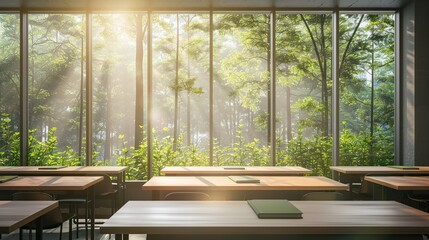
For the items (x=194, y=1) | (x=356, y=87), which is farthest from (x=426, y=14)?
(x=194, y=1)

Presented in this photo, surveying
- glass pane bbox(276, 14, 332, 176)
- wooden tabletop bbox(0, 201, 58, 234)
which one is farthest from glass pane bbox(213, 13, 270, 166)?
wooden tabletop bbox(0, 201, 58, 234)

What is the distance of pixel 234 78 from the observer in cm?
949

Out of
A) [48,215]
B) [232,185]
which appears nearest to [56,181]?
[48,215]

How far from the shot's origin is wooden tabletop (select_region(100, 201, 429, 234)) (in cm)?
205

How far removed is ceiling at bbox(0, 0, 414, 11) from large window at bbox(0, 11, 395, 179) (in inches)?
7.6

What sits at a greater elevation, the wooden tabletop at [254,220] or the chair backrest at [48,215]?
the wooden tabletop at [254,220]

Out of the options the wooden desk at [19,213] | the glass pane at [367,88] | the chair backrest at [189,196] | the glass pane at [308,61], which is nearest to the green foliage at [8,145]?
the wooden desk at [19,213]

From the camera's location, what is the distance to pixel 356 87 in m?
10.1

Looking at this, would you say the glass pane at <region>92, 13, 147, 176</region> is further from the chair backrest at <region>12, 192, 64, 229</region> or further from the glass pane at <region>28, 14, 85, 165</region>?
the chair backrest at <region>12, 192, 64, 229</region>

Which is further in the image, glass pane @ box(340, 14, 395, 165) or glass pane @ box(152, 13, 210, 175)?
glass pane @ box(340, 14, 395, 165)

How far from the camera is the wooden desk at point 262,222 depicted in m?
2.05

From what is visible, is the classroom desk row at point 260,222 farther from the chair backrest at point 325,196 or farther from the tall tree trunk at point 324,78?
the tall tree trunk at point 324,78

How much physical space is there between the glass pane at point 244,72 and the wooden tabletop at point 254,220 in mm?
4729

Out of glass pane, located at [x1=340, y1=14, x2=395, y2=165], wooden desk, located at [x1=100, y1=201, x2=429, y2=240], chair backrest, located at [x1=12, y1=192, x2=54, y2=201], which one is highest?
glass pane, located at [x1=340, y1=14, x2=395, y2=165]
